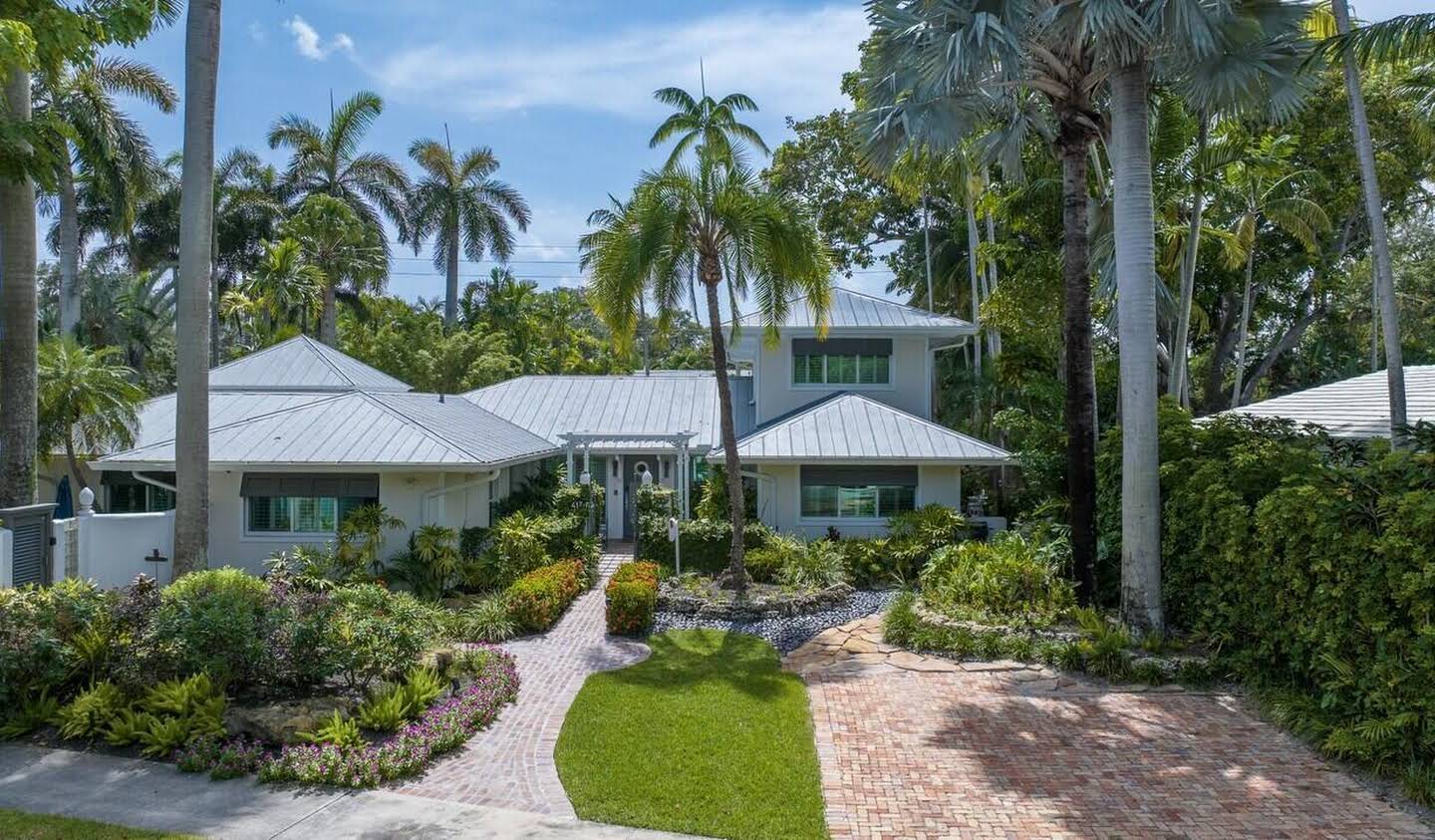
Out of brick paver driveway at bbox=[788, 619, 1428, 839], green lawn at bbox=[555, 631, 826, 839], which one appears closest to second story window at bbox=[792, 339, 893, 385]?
green lawn at bbox=[555, 631, 826, 839]

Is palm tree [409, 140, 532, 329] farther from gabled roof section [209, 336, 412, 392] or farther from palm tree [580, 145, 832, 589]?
palm tree [580, 145, 832, 589]

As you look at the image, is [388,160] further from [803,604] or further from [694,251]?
[803,604]

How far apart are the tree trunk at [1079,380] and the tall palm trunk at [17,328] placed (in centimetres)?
1571

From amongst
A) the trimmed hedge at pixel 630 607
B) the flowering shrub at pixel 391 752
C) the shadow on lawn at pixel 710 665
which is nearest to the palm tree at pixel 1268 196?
the shadow on lawn at pixel 710 665

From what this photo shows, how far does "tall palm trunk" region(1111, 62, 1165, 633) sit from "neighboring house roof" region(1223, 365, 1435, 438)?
10.4ft

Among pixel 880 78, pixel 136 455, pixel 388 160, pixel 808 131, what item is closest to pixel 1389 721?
pixel 880 78

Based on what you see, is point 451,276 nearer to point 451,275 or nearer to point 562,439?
point 451,275

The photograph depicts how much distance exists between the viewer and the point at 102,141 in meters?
19.8

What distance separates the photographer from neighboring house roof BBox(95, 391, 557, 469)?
1585cm

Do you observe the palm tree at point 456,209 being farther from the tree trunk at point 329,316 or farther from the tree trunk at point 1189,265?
the tree trunk at point 1189,265

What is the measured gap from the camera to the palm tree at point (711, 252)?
591 inches

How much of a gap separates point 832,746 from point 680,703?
6.75 ft

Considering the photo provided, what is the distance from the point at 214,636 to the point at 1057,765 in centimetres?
872

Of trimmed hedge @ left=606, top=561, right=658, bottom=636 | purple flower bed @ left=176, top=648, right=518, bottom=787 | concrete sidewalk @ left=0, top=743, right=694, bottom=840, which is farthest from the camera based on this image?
trimmed hedge @ left=606, top=561, right=658, bottom=636
